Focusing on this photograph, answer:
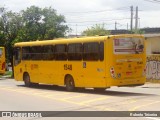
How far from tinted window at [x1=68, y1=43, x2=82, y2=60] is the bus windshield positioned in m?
2.34

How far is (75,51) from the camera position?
21.7m

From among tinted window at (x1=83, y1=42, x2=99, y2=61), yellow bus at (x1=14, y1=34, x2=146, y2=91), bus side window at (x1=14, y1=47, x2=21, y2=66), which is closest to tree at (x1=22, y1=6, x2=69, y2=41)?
bus side window at (x1=14, y1=47, x2=21, y2=66)

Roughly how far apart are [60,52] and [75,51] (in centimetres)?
160

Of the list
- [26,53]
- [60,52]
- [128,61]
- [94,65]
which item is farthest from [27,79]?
[128,61]

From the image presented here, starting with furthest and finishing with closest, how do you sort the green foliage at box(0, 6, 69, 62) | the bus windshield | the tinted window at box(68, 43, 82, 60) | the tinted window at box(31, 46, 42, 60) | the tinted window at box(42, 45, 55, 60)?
the green foliage at box(0, 6, 69, 62)
the tinted window at box(31, 46, 42, 60)
the tinted window at box(42, 45, 55, 60)
the tinted window at box(68, 43, 82, 60)
the bus windshield

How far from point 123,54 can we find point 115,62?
0.60 metres

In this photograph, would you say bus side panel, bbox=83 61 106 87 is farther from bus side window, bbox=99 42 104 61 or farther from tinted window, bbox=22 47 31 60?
tinted window, bbox=22 47 31 60

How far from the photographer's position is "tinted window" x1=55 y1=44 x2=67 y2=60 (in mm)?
22562

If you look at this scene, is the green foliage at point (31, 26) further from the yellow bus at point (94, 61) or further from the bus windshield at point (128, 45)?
the bus windshield at point (128, 45)

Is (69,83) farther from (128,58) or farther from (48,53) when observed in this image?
(128,58)

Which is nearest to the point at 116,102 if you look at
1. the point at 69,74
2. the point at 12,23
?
the point at 69,74

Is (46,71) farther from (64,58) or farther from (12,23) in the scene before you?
(12,23)

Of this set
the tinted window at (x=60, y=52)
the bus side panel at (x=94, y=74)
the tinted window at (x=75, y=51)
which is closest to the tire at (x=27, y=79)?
the tinted window at (x=60, y=52)

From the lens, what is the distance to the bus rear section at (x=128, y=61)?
19.5 meters
